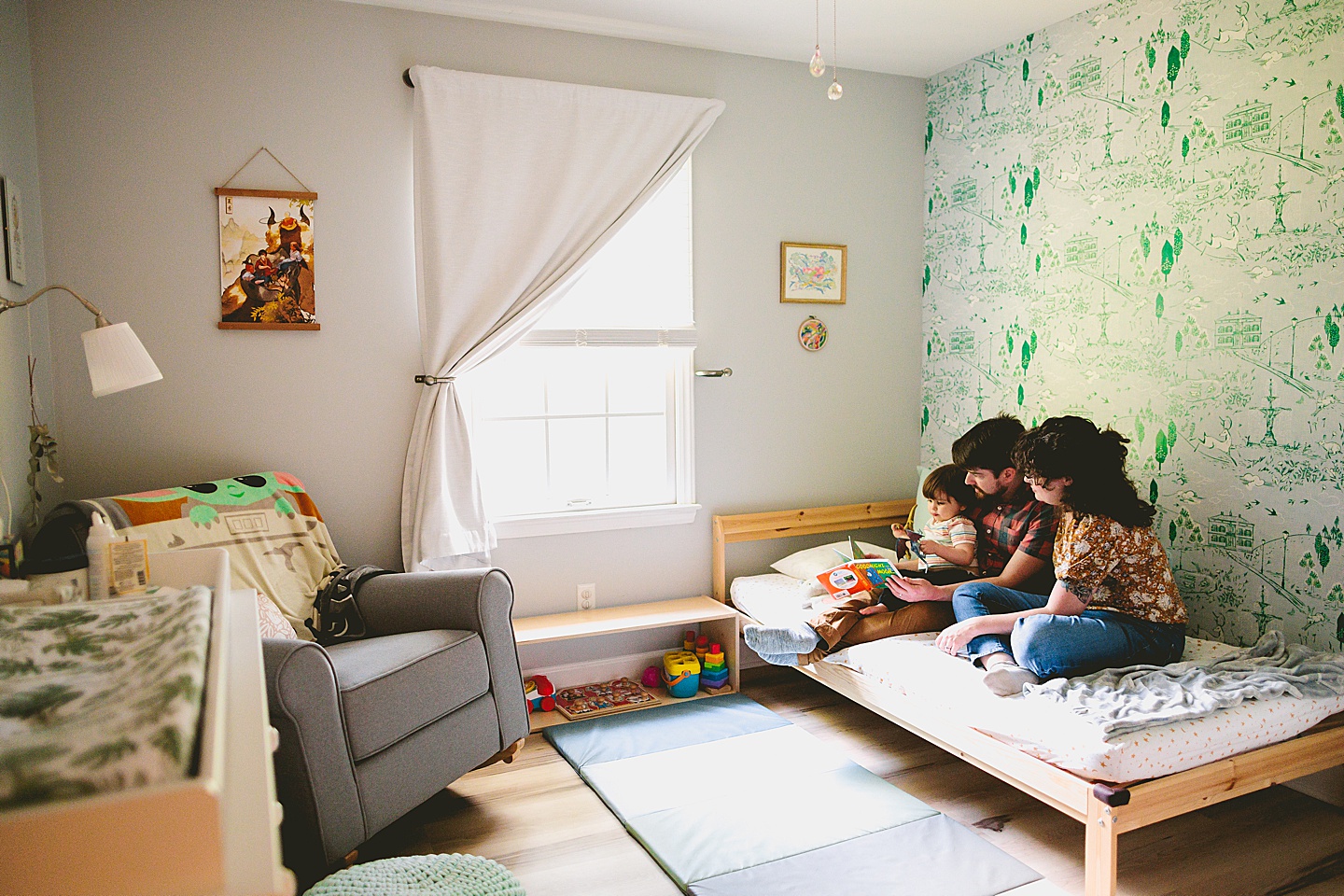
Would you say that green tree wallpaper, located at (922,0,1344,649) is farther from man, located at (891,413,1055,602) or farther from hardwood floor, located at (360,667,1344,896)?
hardwood floor, located at (360,667,1344,896)

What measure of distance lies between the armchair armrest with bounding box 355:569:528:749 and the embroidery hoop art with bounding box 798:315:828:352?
188 centimetres

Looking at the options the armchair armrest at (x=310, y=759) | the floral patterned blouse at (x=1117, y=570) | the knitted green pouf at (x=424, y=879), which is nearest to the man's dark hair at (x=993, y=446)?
the floral patterned blouse at (x=1117, y=570)

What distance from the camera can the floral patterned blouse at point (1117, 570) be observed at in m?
2.52

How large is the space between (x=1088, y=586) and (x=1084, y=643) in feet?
0.60

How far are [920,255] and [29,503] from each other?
366 cm

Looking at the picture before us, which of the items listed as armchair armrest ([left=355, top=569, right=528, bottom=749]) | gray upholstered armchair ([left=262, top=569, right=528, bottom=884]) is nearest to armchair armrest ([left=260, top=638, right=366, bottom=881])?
gray upholstered armchair ([left=262, top=569, right=528, bottom=884])

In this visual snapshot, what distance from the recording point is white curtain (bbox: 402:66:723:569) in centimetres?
317

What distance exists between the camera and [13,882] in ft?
1.58

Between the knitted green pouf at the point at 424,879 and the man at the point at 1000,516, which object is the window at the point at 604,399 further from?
the knitted green pouf at the point at 424,879

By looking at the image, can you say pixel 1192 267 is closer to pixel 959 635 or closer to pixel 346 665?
pixel 959 635

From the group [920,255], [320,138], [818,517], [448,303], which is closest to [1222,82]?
[920,255]

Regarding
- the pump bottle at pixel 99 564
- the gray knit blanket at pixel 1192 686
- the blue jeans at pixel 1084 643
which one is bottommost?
the gray knit blanket at pixel 1192 686

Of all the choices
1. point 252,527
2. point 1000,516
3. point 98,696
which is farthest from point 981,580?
point 98,696

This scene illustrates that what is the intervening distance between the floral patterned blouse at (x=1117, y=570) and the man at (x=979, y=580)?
31 cm
